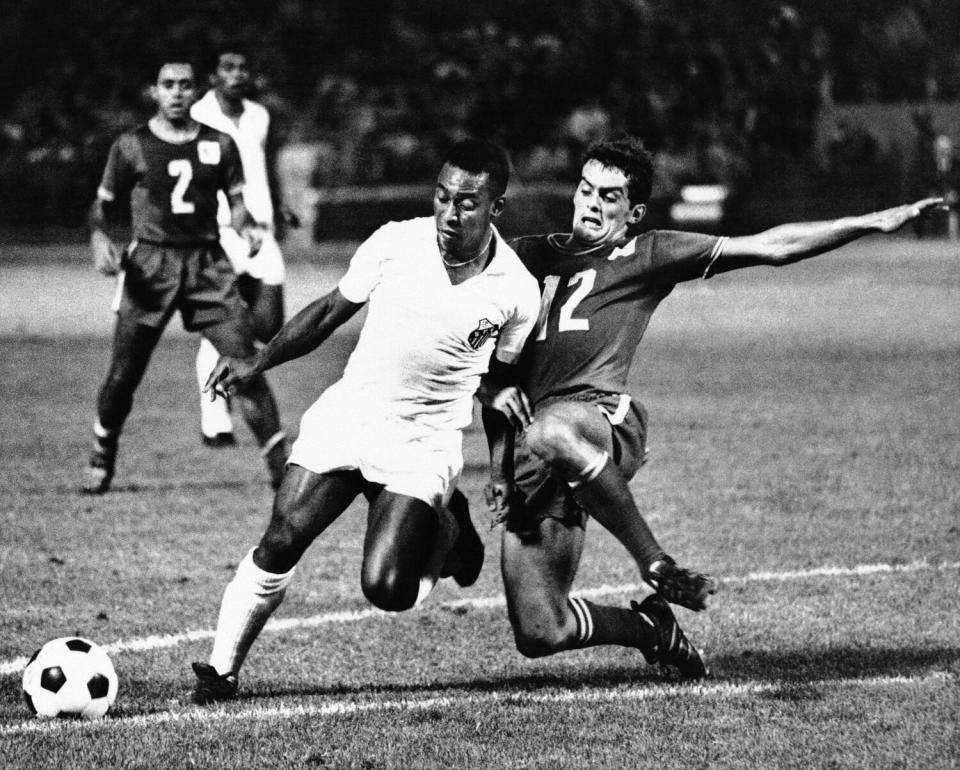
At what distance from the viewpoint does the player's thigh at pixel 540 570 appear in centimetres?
587

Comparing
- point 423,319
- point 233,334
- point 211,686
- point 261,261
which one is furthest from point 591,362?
point 261,261

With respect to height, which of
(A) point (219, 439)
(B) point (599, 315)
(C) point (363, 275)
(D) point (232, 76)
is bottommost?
(A) point (219, 439)

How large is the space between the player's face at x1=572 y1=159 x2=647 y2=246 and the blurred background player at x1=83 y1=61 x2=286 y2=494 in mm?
4105

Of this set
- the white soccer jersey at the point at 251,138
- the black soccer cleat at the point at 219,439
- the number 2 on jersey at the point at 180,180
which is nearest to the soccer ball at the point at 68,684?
the number 2 on jersey at the point at 180,180

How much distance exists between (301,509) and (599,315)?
1.22m

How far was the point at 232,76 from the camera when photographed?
1133 centimetres

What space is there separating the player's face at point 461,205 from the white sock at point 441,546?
885mm

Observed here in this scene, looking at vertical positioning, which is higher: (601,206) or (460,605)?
(601,206)

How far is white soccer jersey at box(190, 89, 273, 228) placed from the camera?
1145cm

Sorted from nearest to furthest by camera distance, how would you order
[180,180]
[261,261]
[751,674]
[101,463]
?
[751,674]
[180,180]
[101,463]
[261,261]

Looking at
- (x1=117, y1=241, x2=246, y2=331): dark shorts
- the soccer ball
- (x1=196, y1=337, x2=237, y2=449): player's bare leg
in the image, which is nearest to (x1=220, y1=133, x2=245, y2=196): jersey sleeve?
(x1=117, y1=241, x2=246, y2=331): dark shorts

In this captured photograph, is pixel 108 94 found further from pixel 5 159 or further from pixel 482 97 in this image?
pixel 482 97

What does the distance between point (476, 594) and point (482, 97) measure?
3122 centimetres

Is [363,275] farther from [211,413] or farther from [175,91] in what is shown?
[211,413]
